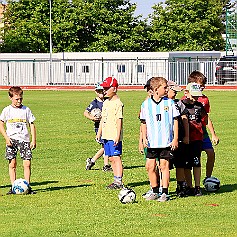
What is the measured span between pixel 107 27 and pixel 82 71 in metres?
17.5

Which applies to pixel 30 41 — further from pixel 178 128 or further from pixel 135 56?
pixel 178 128

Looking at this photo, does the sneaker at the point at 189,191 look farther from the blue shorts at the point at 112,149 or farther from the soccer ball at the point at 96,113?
the soccer ball at the point at 96,113

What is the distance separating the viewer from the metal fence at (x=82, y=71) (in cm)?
6216

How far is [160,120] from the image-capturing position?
10648 mm

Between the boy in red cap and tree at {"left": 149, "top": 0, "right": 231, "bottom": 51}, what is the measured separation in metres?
68.8

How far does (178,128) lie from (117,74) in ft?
170

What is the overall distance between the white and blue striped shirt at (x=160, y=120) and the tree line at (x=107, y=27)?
226ft

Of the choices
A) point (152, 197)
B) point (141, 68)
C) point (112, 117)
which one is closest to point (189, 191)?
point (152, 197)

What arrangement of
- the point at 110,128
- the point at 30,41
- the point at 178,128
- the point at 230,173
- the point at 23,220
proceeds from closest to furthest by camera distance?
the point at 23,220
the point at 178,128
the point at 110,128
the point at 230,173
the point at 30,41

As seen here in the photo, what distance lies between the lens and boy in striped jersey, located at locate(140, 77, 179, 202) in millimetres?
10609

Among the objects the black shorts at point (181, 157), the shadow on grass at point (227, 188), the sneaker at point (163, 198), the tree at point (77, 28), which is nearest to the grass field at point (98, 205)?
the shadow on grass at point (227, 188)

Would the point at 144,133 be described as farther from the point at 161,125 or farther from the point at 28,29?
the point at 28,29

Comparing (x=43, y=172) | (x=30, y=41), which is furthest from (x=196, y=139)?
(x=30, y=41)

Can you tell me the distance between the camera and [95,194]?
11.5 m
